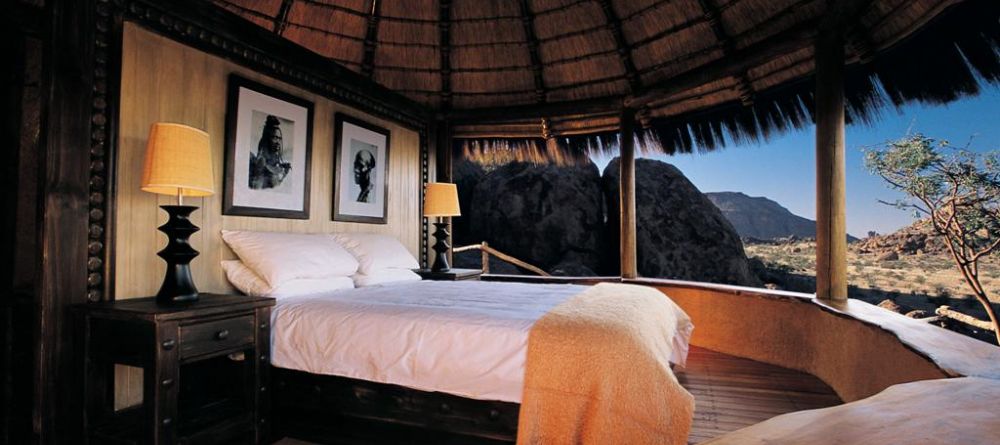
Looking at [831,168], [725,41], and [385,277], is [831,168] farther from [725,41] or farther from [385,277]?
[385,277]

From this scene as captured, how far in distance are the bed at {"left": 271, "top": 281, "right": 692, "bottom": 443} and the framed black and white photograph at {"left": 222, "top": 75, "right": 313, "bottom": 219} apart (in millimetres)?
872

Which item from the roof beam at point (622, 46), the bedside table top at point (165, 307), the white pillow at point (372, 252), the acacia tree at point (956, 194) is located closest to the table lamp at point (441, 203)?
the white pillow at point (372, 252)

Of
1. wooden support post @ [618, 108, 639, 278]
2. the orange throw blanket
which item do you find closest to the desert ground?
wooden support post @ [618, 108, 639, 278]

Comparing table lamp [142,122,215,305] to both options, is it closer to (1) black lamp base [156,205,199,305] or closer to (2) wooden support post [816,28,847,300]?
(1) black lamp base [156,205,199,305]

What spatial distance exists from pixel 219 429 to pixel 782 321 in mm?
3553

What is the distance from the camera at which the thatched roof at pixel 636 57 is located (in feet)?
9.93

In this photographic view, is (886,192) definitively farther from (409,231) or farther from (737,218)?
(737,218)

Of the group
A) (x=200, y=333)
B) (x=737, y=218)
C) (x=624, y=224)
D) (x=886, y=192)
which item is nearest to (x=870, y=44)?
(x=886, y=192)

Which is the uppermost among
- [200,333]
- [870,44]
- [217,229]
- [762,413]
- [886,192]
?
[870,44]

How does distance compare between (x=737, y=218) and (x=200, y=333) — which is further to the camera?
(x=737, y=218)

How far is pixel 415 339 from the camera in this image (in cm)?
203

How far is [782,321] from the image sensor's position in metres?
3.46

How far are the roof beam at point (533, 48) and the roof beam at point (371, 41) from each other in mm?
1338

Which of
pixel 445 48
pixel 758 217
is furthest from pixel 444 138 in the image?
pixel 758 217
